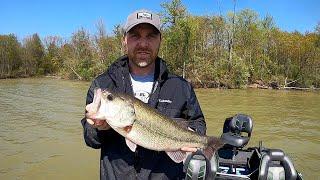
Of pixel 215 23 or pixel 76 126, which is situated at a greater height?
pixel 215 23

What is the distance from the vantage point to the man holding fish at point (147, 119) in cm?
306

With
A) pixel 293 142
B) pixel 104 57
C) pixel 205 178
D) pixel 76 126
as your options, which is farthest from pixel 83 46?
pixel 205 178

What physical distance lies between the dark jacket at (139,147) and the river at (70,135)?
6971mm

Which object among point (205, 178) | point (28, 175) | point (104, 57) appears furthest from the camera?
point (104, 57)

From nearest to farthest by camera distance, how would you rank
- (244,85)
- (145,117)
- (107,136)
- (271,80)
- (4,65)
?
(145,117), (107,136), (244,85), (271,80), (4,65)

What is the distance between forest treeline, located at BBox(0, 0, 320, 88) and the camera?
4450 cm

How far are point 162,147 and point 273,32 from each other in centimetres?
5457

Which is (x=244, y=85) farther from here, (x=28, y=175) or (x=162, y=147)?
(x=162, y=147)

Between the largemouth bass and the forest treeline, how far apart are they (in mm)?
39879

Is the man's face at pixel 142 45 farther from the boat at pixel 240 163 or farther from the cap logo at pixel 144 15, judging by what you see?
the boat at pixel 240 163

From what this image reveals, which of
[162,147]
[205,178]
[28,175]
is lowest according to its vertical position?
Result: [28,175]

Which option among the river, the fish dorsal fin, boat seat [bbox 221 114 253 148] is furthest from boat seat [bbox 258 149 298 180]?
the river

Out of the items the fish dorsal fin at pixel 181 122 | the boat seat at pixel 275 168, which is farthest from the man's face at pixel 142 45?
the boat seat at pixel 275 168

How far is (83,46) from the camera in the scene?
6425cm
